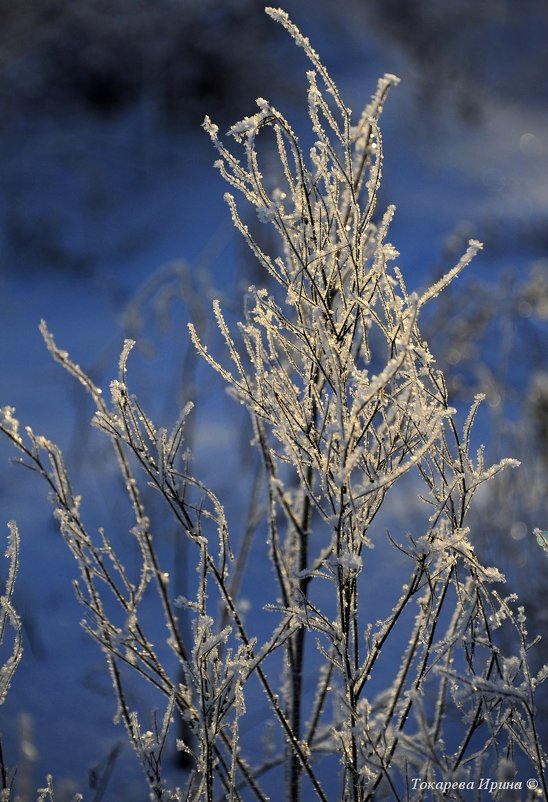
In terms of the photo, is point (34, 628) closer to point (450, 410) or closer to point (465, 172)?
point (450, 410)

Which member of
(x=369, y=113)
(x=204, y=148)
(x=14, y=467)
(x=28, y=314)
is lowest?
→ (x=369, y=113)

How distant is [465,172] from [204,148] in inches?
141

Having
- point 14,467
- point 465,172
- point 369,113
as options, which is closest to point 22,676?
point 14,467

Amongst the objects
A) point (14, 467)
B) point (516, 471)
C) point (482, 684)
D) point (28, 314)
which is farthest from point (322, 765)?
point (28, 314)

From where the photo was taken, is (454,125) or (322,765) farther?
(454,125)

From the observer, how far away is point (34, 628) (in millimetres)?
3973

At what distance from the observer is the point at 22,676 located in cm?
369

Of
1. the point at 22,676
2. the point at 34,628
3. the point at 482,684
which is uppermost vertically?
the point at 34,628

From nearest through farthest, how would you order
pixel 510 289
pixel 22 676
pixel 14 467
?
pixel 510 289
pixel 22 676
pixel 14 467

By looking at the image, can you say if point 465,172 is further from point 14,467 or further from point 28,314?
point 14,467

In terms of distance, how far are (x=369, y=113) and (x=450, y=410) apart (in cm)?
55

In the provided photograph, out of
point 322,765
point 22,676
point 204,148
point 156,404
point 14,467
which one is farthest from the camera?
point 204,148

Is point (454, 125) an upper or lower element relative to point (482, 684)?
upper

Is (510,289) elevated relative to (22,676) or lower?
elevated
